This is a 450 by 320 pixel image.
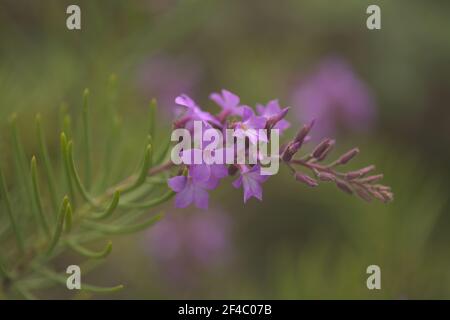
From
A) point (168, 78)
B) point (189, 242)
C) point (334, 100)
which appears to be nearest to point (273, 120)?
point (189, 242)

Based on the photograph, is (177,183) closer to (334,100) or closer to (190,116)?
(190,116)

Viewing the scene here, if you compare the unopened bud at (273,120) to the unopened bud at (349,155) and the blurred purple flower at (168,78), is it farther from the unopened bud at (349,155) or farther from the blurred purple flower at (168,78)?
the blurred purple flower at (168,78)

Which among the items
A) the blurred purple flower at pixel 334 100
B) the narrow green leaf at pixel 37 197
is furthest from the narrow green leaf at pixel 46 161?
the blurred purple flower at pixel 334 100

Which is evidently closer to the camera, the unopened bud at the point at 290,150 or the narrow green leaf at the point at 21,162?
the unopened bud at the point at 290,150

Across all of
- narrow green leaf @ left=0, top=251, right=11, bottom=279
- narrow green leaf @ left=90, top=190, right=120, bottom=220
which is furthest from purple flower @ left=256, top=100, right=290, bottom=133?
narrow green leaf @ left=0, top=251, right=11, bottom=279

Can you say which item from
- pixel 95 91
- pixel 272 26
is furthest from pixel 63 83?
pixel 272 26

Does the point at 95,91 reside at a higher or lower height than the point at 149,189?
higher
